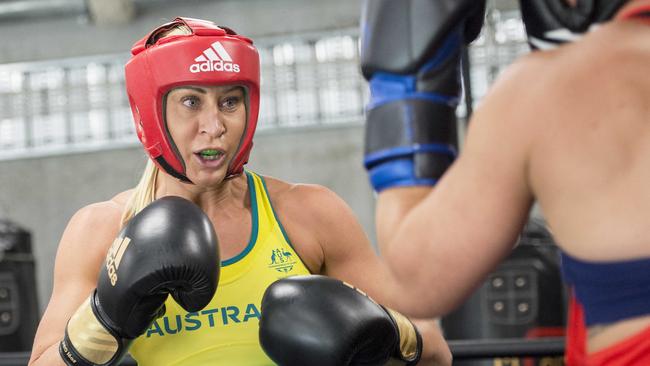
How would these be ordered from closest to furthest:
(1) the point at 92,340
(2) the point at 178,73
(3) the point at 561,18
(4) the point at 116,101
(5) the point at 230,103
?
(3) the point at 561,18
(1) the point at 92,340
(2) the point at 178,73
(5) the point at 230,103
(4) the point at 116,101

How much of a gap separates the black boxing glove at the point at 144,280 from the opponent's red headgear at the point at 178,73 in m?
0.17

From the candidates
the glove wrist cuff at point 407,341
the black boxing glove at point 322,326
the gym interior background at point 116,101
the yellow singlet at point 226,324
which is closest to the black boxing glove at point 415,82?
the black boxing glove at point 322,326

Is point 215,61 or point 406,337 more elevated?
point 215,61

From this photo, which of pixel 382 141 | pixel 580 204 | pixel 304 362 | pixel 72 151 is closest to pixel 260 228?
pixel 304 362

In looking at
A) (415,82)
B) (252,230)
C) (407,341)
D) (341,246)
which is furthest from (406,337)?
(415,82)

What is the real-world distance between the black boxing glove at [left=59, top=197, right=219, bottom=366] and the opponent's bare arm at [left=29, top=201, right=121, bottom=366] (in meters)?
0.13

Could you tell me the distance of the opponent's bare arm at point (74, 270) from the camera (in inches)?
67.6

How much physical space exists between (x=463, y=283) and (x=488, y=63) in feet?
25.9

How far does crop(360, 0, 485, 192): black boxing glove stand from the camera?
962 millimetres

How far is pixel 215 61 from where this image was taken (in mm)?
1670

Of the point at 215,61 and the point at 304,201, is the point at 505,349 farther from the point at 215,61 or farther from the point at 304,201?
the point at 215,61

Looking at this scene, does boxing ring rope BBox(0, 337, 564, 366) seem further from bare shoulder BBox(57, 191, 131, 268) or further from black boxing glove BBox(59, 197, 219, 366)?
black boxing glove BBox(59, 197, 219, 366)

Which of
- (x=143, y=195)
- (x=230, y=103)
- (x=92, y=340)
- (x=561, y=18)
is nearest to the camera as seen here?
(x=561, y=18)

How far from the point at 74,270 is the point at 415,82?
3.40 ft
